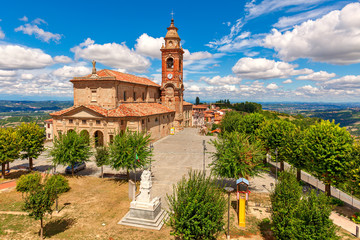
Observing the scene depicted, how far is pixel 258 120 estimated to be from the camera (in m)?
37.8

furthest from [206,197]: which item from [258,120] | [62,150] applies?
[258,120]

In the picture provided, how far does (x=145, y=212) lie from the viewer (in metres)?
17.0

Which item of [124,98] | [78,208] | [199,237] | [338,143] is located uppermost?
[124,98]

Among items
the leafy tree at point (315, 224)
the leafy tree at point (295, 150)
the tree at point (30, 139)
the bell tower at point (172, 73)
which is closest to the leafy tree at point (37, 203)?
the leafy tree at point (315, 224)

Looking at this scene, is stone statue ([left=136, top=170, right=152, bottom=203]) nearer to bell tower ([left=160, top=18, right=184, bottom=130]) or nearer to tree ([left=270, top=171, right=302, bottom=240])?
tree ([left=270, top=171, right=302, bottom=240])

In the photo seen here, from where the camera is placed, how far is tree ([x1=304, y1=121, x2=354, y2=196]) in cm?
2028

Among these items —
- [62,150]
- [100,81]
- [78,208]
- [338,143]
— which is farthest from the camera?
[100,81]

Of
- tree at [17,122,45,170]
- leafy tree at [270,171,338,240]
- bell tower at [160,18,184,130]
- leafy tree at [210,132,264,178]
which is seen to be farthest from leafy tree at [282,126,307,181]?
bell tower at [160,18,184,130]

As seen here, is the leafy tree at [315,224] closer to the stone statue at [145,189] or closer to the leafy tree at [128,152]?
the stone statue at [145,189]

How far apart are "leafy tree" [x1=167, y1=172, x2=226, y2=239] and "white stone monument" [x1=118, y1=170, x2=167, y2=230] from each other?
463 cm

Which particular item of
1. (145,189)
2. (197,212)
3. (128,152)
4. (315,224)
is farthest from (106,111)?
(315,224)

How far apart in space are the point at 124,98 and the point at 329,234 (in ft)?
145

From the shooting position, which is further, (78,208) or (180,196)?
(78,208)

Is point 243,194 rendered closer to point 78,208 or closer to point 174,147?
point 78,208
